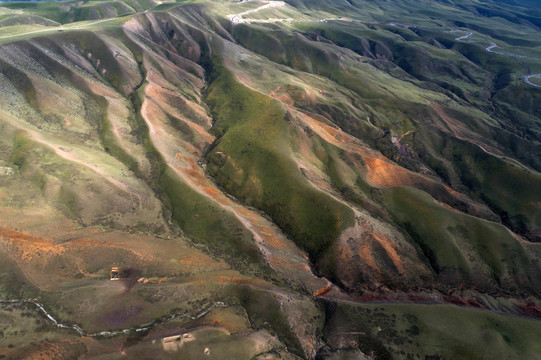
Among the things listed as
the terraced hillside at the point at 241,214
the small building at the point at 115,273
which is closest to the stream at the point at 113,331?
the terraced hillside at the point at 241,214

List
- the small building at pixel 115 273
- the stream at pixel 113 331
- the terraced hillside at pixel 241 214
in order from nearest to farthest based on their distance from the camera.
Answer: the stream at pixel 113 331, the terraced hillside at pixel 241 214, the small building at pixel 115 273

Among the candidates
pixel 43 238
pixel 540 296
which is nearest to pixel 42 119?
pixel 43 238

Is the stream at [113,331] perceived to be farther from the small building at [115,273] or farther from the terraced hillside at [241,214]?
the small building at [115,273]

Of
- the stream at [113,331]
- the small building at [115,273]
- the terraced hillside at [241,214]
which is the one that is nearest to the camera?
the stream at [113,331]

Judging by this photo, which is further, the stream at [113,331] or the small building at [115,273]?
the small building at [115,273]

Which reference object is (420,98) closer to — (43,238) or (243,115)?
(243,115)

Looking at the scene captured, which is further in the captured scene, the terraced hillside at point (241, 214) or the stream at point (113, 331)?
the terraced hillside at point (241, 214)

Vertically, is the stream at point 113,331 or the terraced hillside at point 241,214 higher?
the terraced hillside at point 241,214

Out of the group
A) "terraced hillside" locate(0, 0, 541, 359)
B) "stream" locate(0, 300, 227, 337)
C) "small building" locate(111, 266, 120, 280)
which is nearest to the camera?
A: "stream" locate(0, 300, 227, 337)

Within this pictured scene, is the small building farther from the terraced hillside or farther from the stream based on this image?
the stream

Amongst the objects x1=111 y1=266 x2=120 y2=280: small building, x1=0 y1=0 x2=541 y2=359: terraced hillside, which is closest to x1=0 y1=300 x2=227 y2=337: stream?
x1=0 y1=0 x2=541 y2=359: terraced hillside
